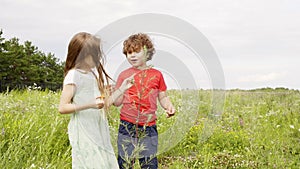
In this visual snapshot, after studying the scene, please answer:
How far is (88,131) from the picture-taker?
117 inches

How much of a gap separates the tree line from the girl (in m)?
26.3

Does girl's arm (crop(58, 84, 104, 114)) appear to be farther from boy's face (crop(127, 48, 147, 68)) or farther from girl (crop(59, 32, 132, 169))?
boy's face (crop(127, 48, 147, 68))

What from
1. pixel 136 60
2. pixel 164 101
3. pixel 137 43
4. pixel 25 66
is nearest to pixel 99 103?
pixel 136 60

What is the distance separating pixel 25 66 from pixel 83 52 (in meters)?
31.9

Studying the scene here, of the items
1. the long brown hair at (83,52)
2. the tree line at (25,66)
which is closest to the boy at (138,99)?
the long brown hair at (83,52)

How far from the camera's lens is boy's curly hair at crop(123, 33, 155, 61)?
264 cm

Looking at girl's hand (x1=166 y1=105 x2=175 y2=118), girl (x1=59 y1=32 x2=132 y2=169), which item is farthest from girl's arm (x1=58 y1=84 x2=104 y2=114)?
girl's hand (x1=166 y1=105 x2=175 y2=118)

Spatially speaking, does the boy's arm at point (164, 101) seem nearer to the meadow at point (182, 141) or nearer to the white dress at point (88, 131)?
the meadow at point (182, 141)

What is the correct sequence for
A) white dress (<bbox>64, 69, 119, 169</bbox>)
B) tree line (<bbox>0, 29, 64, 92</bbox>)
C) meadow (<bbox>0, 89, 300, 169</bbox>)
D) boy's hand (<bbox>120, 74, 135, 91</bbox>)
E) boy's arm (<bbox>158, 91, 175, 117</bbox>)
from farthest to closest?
tree line (<bbox>0, 29, 64, 92</bbox>)
meadow (<bbox>0, 89, 300, 169</bbox>)
boy's arm (<bbox>158, 91, 175, 117</bbox>)
white dress (<bbox>64, 69, 119, 169</bbox>)
boy's hand (<bbox>120, 74, 135, 91</bbox>)

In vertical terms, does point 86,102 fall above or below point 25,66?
below

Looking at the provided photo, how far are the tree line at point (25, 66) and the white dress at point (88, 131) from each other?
26289 millimetres

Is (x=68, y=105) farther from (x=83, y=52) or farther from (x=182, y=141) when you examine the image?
(x=182, y=141)

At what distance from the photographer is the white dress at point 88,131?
9.57 feet

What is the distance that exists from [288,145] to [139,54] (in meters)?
3.29
